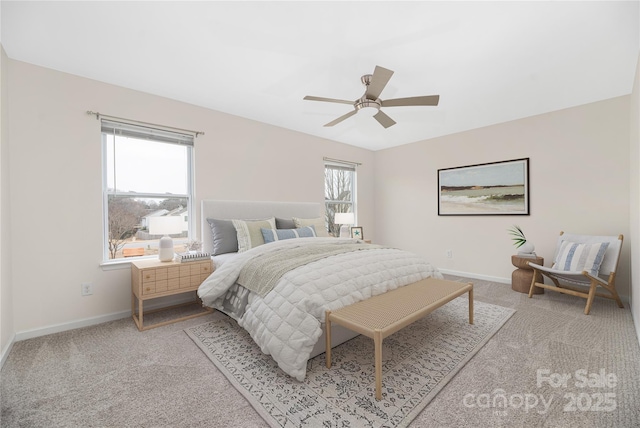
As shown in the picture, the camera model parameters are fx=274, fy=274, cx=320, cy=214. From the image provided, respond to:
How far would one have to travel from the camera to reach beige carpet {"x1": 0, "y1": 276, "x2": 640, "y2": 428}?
148cm

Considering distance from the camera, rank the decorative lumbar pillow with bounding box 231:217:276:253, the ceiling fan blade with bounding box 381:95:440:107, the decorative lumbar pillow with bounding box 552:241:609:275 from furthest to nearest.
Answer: the decorative lumbar pillow with bounding box 231:217:276:253
the decorative lumbar pillow with bounding box 552:241:609:275
the ceiling fan blade with bounding box 381:95:440:107

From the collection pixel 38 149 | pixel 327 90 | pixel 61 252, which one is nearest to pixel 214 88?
pixel 327 90

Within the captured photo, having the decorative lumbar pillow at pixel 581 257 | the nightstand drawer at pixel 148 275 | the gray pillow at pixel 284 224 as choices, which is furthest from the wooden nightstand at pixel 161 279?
the decorative lumbar pillow at pixel 581 257

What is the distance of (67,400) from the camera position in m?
1.63

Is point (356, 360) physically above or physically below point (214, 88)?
below

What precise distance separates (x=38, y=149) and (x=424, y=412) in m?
3.69

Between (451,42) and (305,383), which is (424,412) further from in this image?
(451,42)

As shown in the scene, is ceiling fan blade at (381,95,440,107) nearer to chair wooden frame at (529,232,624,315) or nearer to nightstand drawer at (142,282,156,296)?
chair wooden frame at (529,232,624,315)

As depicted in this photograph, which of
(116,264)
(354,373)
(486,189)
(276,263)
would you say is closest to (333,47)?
(276,263)

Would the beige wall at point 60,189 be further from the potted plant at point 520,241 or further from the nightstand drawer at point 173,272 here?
the potted plant at point 520,241

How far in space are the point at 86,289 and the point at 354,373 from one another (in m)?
2.71

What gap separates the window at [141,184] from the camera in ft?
9.61

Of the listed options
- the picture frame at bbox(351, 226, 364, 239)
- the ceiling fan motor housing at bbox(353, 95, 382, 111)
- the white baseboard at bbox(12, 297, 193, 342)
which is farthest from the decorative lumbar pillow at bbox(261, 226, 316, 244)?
the ceiling fan motor housing at bbox(353, 95, 382, 111)

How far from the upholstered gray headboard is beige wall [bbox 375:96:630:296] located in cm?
204
